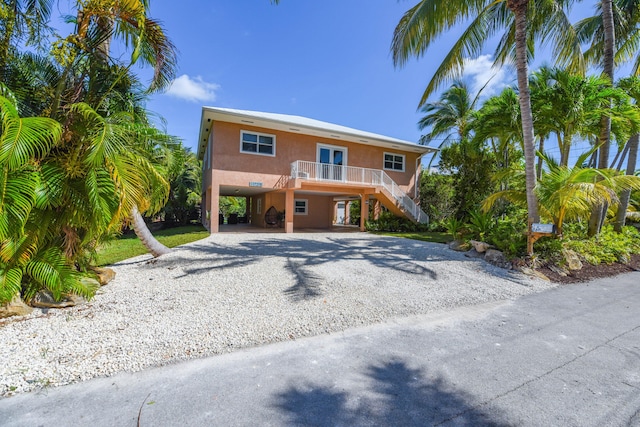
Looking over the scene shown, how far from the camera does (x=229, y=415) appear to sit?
238 centimetres

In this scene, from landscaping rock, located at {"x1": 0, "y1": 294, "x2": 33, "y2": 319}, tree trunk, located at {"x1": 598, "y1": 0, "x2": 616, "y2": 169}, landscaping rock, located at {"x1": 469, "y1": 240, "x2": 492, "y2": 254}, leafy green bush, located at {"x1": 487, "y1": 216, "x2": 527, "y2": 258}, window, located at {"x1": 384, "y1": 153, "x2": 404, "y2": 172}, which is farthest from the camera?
window, located at {"x1": 384, "y1": 153, "x2": 404, "y2": 172}

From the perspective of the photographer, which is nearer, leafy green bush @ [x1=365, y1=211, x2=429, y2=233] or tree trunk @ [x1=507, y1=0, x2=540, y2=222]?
tree trunk @ [x1=507, y1=0, x2=540, y2=222]

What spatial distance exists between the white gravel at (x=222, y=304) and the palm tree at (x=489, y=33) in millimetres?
3820

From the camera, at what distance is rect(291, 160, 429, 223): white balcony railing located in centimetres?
1524

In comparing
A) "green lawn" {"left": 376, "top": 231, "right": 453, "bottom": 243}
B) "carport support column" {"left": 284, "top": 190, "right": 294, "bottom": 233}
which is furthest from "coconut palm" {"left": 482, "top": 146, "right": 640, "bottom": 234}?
"carport support column" {"left": 284, "top": 190, "right": 294, "bottom": 233}

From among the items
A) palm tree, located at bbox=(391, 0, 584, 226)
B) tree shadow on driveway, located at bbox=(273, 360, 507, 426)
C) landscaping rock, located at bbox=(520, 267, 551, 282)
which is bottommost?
tree shadow on driveway, located at bbox=(273, 360, 507, 426)

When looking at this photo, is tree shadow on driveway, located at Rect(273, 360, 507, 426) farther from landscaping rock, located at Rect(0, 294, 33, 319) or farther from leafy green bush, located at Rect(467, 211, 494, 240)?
leafy green bush, located at Rect(467, 211, 494, 240)

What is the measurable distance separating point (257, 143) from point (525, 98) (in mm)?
11620

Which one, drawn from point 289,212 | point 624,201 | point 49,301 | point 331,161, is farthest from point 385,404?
point 331,161

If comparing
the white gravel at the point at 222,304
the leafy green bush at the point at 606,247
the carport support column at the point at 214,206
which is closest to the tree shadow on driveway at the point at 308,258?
the white gravel at the point at 222,304

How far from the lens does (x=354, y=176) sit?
640 inches

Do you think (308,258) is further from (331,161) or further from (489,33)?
(331,161)

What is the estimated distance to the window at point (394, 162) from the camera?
1917 centimetres

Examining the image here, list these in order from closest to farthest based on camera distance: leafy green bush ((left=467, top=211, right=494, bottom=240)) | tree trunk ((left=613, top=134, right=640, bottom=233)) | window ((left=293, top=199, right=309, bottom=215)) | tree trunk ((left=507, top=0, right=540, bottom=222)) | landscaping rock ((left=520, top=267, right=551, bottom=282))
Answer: landscaping rock ((left=520, top=267, right=551, bottom=282)) → tree trunk ((left=507, top=0, right=540, bottom=222)) → leafy green bush ((left=467, top=211, right=494, bottom=240)) → tree trunk ((left=613, top=134, right=640, bottom=233)) → window ((left=293, top=199, right=309, bottom=215))
